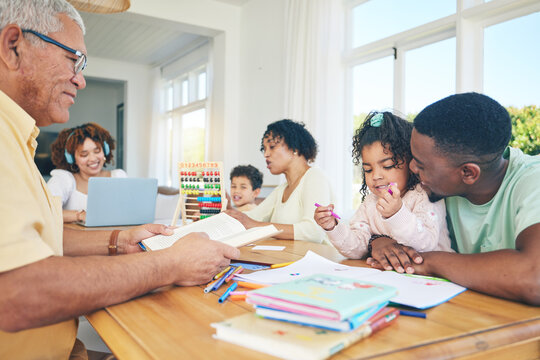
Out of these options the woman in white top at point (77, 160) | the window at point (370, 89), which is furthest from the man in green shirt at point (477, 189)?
the window at point (370, 89)

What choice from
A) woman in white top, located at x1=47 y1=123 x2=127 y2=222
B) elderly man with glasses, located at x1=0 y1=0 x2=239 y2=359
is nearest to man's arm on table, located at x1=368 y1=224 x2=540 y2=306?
elderly man with glasses, located at x1=0 y1=0 x2=239 y2=359

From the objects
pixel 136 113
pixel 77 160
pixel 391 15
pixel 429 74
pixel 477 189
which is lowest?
pixel 477 189

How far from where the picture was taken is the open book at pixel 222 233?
4.00ft

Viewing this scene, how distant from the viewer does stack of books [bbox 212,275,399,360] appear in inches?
22.7

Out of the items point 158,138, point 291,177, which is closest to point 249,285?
point 291,177

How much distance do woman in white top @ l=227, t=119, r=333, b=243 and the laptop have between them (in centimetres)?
60

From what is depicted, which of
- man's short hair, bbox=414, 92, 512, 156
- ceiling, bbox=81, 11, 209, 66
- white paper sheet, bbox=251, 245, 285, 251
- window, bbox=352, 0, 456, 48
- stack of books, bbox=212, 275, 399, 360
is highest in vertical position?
ceiling, bbox=81, 11, 209, 66

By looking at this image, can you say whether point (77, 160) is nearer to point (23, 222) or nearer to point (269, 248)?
point (269, 248)

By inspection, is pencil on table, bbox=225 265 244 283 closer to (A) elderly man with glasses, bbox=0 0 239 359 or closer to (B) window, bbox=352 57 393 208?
(A) elderly man with glasses, bbox=0 0 239 359

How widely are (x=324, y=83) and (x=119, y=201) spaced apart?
2.38 metres

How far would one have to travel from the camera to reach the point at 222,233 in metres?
1.34

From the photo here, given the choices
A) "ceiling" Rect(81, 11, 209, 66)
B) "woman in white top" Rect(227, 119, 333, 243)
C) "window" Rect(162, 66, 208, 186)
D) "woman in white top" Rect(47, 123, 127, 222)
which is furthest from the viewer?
"window" Rect(162, 66, 208, 186)

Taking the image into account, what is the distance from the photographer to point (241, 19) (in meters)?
5.45

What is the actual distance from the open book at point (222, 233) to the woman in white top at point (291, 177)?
855 mm
